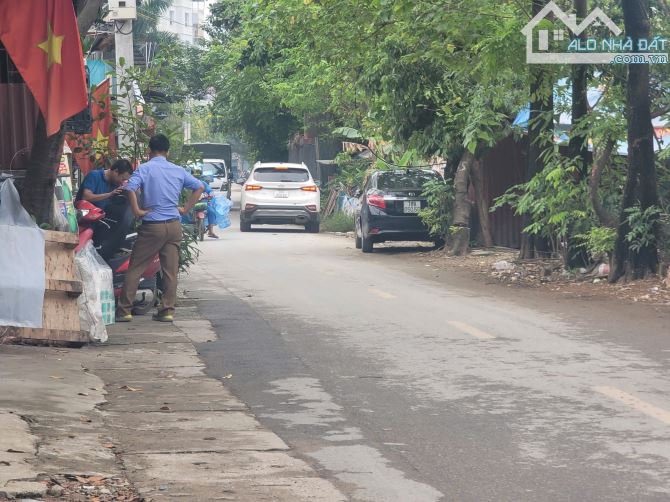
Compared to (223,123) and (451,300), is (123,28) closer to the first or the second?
(451,300)

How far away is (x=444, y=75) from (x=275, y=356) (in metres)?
12.8

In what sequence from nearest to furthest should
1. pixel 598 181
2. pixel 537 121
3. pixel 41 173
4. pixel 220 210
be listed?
pixel 41 173 → pixel 598 181 → pixel 537 121 → pixel 220 210

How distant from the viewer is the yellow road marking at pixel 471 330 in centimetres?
1203

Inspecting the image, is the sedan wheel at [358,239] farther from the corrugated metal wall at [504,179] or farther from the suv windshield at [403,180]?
the corrugated metal wall at [504,179]

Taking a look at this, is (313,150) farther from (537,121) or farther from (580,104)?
(580,104)

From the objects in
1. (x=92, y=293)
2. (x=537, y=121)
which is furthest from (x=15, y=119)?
(x=537, y=121)

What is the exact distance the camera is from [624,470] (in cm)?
648

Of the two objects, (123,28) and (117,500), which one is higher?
(123,28)

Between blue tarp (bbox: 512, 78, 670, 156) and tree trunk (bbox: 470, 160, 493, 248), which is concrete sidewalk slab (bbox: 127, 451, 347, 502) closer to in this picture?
blue tarp (bbox: 512, 78, 670, 156)

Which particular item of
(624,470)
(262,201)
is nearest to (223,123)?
(262,201)

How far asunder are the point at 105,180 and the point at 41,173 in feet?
6.84

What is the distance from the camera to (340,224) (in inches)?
1478

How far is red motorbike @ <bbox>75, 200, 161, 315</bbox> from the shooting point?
13273 mm

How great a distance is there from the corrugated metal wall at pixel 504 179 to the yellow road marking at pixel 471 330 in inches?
464
